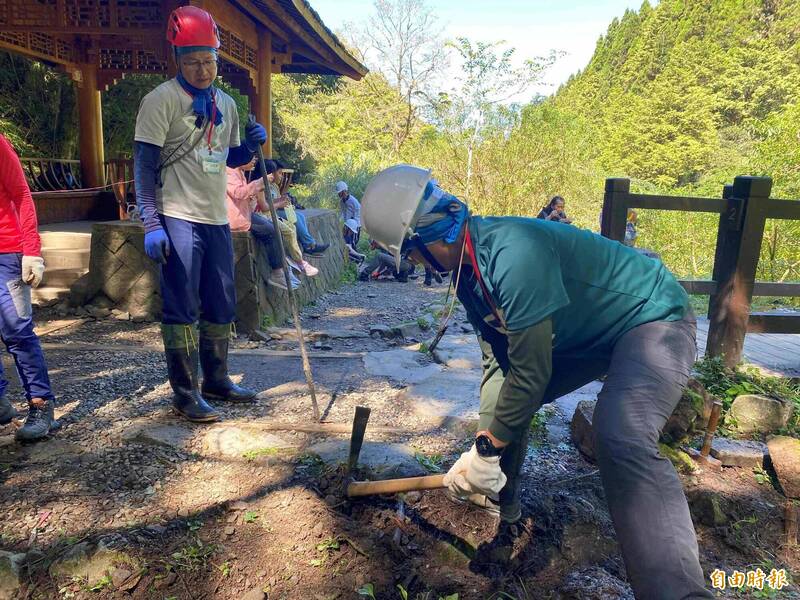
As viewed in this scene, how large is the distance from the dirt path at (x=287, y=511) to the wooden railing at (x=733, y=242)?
3.65 feet

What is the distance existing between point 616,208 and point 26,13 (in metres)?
8.05

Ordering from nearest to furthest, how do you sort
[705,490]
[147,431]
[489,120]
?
[705,490]
[147,431]
[489,120]

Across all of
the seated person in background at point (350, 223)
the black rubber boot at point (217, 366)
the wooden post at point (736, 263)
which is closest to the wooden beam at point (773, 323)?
the wooden post at point (736, 263)

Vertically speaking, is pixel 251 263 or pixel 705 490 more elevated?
pixel 251 263

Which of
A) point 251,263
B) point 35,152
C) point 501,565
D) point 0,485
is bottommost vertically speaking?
point 501,565

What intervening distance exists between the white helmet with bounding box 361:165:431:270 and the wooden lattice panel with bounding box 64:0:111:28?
7152 millimetres

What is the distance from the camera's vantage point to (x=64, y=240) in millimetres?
6438

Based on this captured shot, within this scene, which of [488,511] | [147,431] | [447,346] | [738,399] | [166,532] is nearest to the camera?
[166,532]

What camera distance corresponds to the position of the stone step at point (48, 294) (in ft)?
20.0

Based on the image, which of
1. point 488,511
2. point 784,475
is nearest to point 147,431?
point 488,511

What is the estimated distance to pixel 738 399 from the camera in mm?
3461

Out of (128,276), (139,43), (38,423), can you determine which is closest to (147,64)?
(139,43)

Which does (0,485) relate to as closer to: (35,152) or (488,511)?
(488,511)

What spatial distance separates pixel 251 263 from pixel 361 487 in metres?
3.44
